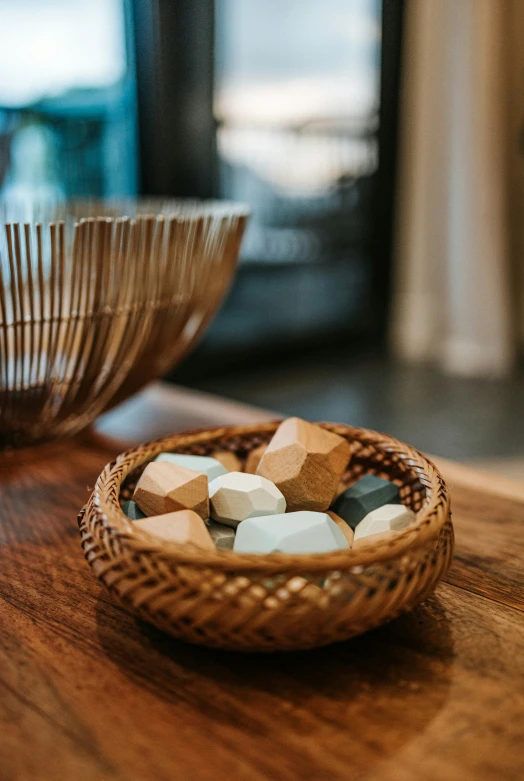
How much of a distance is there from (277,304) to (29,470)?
1.92 metres

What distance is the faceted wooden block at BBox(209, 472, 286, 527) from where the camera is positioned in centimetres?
42

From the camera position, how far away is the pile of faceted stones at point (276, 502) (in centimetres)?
38

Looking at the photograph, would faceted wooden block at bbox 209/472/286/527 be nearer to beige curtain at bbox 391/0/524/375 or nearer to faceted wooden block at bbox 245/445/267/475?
faceted wooden block at bbox 245/445/267/475

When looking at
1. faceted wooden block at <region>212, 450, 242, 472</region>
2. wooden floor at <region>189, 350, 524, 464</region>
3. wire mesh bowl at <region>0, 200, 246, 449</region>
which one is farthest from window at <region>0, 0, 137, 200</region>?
faceted wooden block at <region>212, 450, 242, 472</region>

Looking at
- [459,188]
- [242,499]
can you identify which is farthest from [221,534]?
[459,188]

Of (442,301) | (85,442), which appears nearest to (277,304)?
(442,301)

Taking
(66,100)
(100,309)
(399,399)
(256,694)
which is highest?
(66,100)

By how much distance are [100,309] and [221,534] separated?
0.89ft

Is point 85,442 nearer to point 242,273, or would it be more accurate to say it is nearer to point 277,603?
point 277,603

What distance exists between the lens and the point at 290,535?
14.7 inches

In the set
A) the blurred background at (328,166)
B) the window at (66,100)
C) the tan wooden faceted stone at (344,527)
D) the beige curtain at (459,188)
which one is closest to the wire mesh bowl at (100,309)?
the tan wooden faceted stone at (344,527)

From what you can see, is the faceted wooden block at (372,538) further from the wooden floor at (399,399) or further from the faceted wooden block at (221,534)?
the wooden floor at (399,399)

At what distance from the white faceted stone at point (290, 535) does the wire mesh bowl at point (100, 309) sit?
0.28 metres

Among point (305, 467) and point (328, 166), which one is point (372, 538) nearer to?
point (305, 467)
